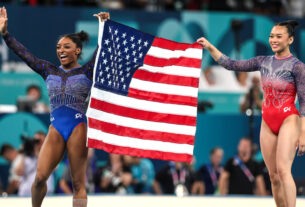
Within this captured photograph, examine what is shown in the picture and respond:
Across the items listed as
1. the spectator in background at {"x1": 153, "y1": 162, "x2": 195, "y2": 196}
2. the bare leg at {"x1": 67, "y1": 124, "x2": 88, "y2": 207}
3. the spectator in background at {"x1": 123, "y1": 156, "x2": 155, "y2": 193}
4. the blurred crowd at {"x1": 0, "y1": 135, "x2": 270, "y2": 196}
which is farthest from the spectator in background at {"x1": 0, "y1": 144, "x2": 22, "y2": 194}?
the bare leg at {"x1": 67, "y1": 124, "x2": 88, "y2": 207}

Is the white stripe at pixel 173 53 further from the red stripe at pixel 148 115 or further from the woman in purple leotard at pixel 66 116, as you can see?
the woman in purple leotard at pixel 66 116

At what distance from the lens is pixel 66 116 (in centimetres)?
550

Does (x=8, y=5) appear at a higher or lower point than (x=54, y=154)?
higher

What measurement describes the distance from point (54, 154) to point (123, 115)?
0.90 meters

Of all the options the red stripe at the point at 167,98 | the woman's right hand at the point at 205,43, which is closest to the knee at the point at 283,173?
the red stripe at the point at 167,98

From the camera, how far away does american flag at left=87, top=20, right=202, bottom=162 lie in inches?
231

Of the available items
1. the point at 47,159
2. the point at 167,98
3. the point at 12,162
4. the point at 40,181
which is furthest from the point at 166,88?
the point at 12,162

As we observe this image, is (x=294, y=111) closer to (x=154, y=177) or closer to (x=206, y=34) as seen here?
(x=154, y=177)

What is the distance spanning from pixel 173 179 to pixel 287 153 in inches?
165

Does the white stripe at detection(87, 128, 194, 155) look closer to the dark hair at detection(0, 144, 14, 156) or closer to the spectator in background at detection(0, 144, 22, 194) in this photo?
the spectator in background at detection(0, 144, 22, 194)

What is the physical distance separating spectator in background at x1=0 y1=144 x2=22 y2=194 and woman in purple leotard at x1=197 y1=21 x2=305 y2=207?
4705mm

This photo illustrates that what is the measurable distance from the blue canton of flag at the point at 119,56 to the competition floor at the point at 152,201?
197 cm

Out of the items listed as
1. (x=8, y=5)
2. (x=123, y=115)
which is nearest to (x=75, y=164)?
(x=123, y=115)

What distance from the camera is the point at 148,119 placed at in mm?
6102
